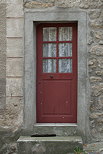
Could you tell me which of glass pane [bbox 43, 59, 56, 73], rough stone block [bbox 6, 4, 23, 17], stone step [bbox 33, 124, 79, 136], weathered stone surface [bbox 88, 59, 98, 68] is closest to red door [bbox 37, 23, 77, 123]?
glass pane [bbox 43, 59, 56, 73]

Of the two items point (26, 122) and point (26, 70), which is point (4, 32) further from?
point (26, 122)

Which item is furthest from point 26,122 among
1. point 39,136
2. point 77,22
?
point 77,22

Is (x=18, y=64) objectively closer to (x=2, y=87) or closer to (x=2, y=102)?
(x=2, y=87)

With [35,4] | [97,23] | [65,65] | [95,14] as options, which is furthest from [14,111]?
[95,14]

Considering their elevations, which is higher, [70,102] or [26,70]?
[26,70]

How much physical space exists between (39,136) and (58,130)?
40 centimetres

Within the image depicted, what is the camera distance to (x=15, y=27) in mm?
5512

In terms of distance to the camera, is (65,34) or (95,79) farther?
(65,34)

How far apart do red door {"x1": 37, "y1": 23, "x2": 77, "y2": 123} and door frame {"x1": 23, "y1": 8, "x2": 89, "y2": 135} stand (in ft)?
0.77

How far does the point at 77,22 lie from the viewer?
5.57 m

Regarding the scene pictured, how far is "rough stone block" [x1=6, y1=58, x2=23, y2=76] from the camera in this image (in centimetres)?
553

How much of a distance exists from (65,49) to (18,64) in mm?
1014

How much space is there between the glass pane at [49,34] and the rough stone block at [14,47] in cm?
53

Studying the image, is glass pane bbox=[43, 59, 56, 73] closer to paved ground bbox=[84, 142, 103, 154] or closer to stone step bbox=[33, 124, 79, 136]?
stone step bbox=[33, 124, 79, 136]
